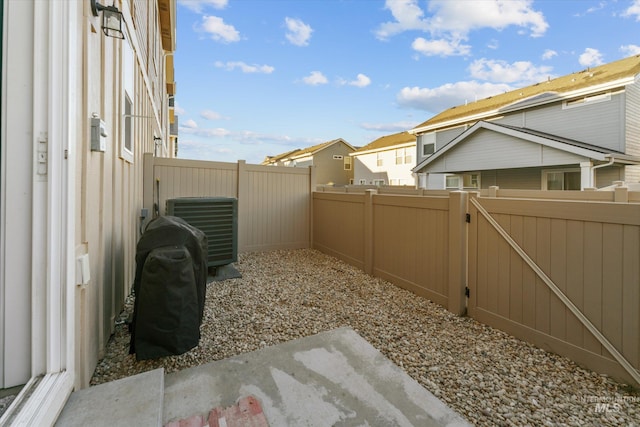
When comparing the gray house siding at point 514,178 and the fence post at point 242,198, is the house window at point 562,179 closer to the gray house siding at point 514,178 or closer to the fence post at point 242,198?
the gray house siding at point 514,178

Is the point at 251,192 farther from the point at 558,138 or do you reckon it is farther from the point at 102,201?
the point at 558,138

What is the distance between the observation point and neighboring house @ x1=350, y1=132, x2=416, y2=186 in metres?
19.5

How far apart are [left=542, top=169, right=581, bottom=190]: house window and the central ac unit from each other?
464 inches

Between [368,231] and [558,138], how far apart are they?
9.72 meters

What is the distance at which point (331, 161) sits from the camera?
25.7m

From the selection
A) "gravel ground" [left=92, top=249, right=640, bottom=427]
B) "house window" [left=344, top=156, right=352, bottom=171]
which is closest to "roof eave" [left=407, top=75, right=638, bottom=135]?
"house window" [left=344, top=156, right=352, bottom=171]

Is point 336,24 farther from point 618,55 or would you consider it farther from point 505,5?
point 618,55

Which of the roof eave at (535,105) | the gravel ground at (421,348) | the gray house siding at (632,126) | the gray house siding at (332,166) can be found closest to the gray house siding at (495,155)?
the roof eave at (535,105)

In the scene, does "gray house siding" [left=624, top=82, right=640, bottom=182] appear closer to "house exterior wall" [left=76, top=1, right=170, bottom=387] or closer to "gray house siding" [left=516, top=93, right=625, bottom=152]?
"gray house siding" [left=516, top=93, right=625, bottom=152]

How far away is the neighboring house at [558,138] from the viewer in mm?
9789

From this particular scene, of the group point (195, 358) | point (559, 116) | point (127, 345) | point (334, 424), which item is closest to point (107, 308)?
point (127, 345)

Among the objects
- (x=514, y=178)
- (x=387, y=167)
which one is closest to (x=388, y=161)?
(x=387, y=167)

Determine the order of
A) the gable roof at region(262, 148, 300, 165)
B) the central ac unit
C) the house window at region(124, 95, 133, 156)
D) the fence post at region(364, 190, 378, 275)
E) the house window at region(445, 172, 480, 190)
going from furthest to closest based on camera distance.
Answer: the gable roof at region(262, 148, 300, 165), the house window at region(445, 172, 480, 190), the fence post at region(364, 190, 378, 275), the central ac unit, the house window at region(124, 95, 133, 156)

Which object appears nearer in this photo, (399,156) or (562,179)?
(562,179)
